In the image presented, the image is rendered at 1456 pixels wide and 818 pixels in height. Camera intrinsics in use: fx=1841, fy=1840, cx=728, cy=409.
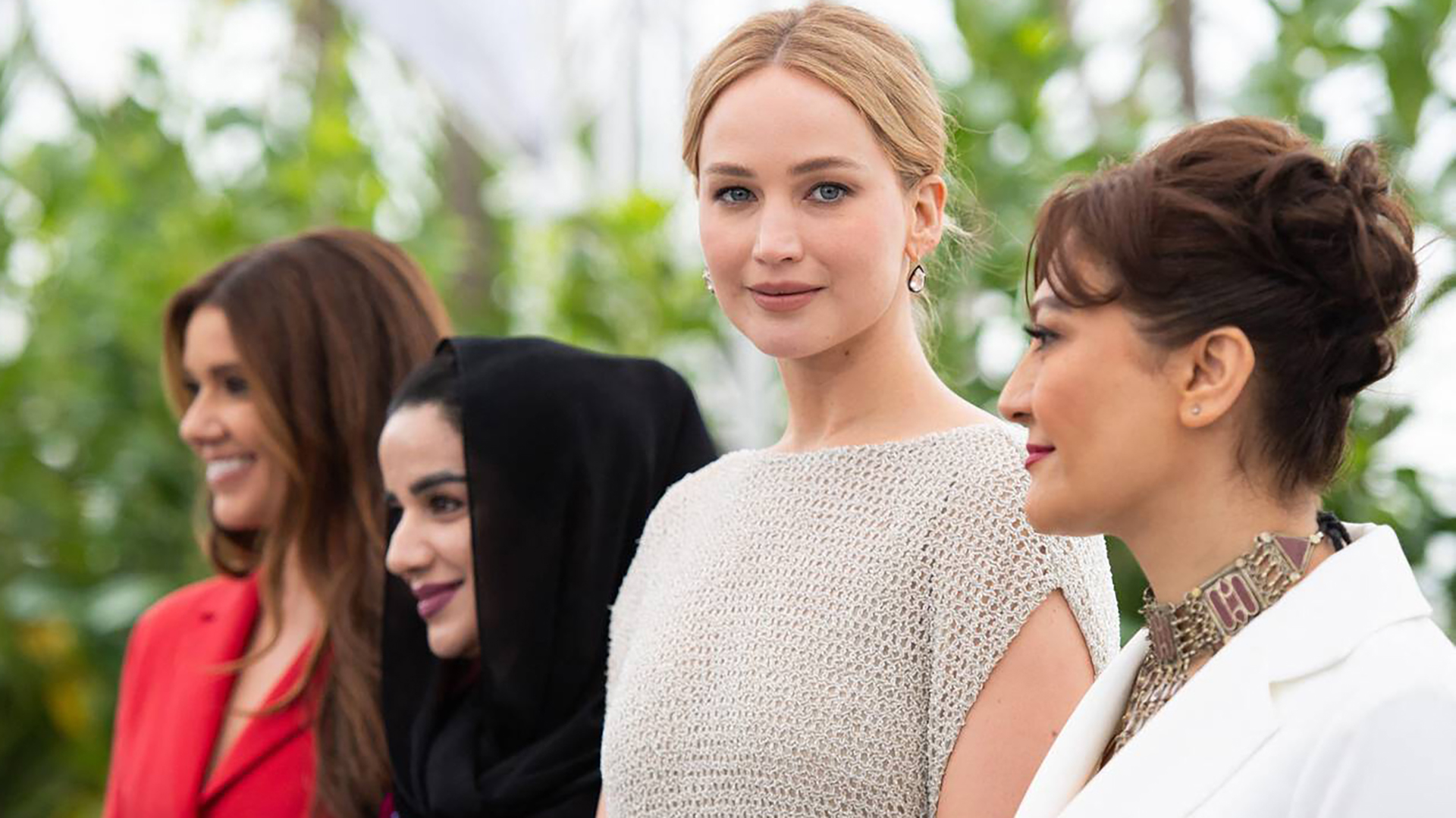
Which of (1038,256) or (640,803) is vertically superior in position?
(1038,256)

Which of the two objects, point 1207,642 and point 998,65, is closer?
point 1207,642

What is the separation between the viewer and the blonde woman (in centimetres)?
168

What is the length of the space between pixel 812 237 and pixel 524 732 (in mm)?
902

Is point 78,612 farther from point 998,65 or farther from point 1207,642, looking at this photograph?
point 1207,642

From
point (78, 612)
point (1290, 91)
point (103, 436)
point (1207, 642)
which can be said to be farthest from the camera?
point (103, 436)

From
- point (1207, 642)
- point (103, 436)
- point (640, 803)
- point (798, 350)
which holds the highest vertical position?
point (103, 436)

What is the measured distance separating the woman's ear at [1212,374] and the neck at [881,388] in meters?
0.46

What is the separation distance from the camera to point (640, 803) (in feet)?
6.18

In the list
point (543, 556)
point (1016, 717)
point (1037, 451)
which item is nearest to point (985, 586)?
point (1016, 717)

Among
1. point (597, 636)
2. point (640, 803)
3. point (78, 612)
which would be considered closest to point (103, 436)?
point (78, 612)

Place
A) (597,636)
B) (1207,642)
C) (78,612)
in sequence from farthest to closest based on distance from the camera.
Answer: (78,612) → (597,636) → (1207,642)

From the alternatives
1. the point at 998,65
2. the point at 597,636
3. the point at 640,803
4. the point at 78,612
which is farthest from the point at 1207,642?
the point at 78,612

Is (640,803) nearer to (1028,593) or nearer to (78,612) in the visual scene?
(1028,593)

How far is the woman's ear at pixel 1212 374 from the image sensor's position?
137cm
